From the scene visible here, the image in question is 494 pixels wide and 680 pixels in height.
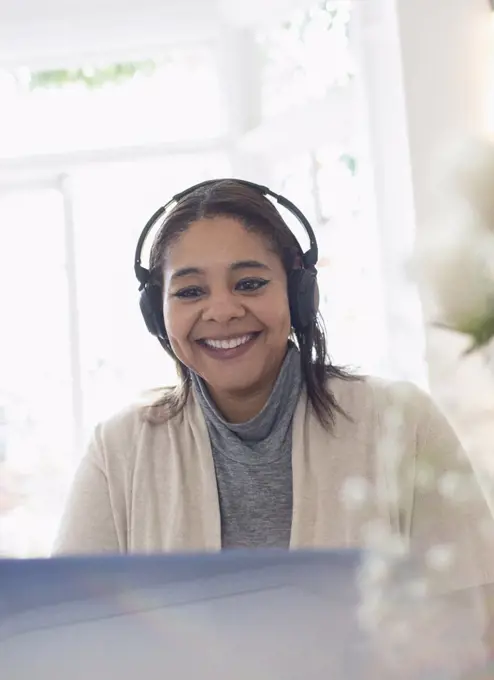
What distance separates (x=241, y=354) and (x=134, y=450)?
14cm

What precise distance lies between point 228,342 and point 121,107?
151 centimetres

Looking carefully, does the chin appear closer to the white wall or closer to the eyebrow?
the eyebrow

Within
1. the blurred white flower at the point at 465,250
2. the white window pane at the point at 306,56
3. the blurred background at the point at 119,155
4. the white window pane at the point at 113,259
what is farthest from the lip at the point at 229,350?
the white window pane at the point at 113,259

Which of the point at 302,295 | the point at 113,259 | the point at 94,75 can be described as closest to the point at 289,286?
the point at 302,295

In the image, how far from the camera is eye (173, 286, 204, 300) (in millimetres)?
719

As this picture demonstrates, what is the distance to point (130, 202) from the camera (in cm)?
203

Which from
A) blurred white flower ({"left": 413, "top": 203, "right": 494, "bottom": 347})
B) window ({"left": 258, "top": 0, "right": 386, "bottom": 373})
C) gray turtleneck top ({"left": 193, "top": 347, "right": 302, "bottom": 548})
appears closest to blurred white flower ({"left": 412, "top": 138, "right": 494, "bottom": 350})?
blurred white flower ({"left": 413, "top": 203, "right": 494, "bottom": 347})

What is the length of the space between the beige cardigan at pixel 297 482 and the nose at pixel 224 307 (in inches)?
3.9

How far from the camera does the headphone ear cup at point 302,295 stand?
793mm

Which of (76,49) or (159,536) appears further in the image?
(76,49)

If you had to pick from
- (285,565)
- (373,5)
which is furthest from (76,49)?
(285,565)

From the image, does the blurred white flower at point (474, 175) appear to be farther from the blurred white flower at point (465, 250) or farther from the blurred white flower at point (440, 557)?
the blurred white flower at point (440, 557)

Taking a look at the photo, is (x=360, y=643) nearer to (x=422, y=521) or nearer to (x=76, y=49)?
(x=422, y=521)

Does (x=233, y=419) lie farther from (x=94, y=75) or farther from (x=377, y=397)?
(x=94, y=75)
